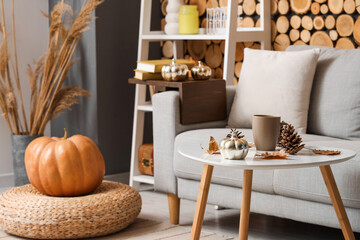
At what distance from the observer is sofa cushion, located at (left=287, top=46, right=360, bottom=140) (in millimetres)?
2668

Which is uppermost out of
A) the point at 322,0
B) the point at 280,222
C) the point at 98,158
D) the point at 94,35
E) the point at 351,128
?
the point at 322,0

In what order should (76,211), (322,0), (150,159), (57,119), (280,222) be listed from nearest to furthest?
(76,211)
(280,222)
(322,0)
(150,159)
(57,119)

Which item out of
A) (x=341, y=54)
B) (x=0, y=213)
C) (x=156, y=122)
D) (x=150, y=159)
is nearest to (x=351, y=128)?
(x=341, y=54)

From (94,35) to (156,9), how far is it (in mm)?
563

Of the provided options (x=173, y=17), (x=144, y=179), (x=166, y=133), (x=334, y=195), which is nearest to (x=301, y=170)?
(x=334, y=195)

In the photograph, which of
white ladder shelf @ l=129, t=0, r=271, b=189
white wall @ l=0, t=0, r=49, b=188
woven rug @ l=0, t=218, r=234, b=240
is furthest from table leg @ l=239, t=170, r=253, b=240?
white wall @ l=0, t=0, r=49, b=188

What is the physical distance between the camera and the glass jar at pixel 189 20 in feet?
11.8

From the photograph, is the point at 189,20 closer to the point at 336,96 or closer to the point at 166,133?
the point at 166,133

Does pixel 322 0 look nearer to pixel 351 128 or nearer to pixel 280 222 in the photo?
pixel 351 128

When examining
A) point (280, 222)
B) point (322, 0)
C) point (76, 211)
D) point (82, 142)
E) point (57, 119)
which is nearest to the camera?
point (76, 211)

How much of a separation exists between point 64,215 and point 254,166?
1037 millimetres

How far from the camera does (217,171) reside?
2611 mm

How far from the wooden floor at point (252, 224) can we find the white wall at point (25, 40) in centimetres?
110

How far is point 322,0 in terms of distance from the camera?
3273mm
